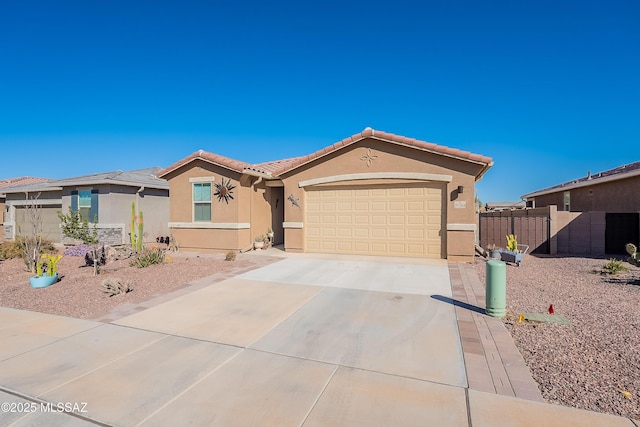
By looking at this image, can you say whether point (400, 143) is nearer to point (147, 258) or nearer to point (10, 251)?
point (147, 258)

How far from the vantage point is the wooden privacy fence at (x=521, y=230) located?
42.1 ft

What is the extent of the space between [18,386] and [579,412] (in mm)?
5643

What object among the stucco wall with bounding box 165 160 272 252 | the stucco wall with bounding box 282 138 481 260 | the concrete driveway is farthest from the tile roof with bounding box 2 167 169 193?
the concrete driveway

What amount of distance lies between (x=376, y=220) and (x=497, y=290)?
22.1 ft

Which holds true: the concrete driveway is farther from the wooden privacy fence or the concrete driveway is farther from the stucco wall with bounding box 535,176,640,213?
the stucco wall with bounding box 535,176,640,213

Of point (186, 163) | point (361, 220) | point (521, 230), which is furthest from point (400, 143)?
point (186, 163)

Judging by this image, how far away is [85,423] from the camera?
297 cm

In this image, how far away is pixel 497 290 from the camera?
18.1 feet

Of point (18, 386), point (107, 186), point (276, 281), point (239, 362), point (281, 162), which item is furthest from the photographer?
point (281, 162)

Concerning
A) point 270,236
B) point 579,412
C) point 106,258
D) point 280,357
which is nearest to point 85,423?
point 280,357

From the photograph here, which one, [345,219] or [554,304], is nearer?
[554,304]

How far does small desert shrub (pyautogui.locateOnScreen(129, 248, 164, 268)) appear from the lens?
10125mm

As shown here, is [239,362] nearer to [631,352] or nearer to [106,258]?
[631,352]

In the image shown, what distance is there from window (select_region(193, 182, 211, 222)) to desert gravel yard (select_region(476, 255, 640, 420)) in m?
10.6
